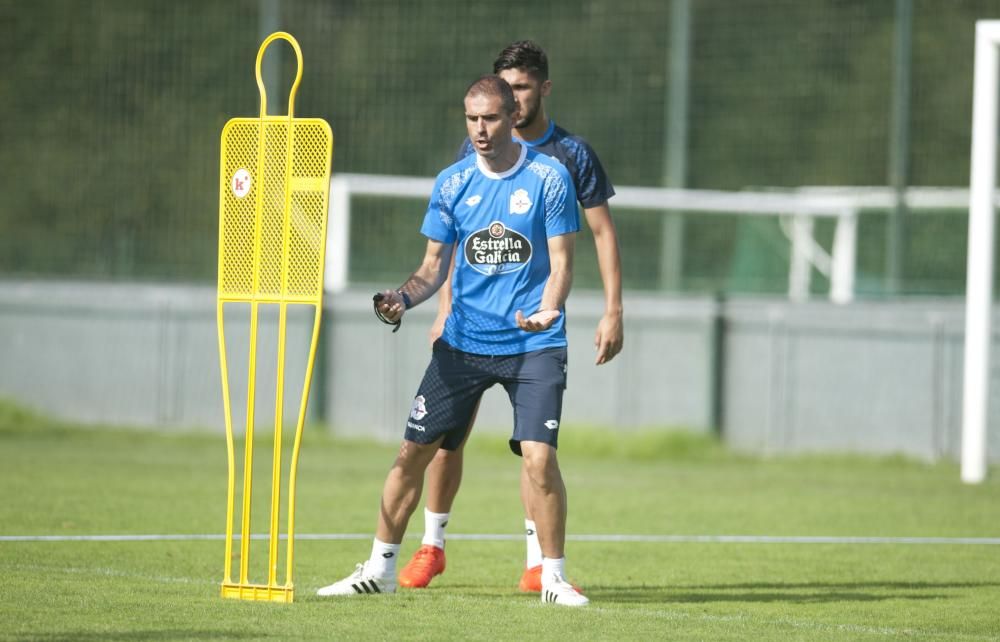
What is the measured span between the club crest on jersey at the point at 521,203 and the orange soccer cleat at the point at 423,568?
1.73 m

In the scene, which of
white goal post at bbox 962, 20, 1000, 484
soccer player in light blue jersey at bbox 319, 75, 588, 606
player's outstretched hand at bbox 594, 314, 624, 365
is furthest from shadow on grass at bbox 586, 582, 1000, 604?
white goal post at bbox 962, 20, 1000, 484

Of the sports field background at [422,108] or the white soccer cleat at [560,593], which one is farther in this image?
the sports field background at [422,108]

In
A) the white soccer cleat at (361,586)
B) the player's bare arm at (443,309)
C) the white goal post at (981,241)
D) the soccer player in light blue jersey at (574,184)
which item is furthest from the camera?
the white goal post at (981,241)

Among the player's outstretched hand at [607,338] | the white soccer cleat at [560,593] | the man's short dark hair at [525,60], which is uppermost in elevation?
the man's short dark hair at [525,60]

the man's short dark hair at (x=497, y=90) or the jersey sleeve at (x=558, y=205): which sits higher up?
the man's short dark hair at (x=497, y=90)

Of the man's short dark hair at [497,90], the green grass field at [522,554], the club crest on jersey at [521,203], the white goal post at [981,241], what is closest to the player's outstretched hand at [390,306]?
the club crest on jersey at [521,203]

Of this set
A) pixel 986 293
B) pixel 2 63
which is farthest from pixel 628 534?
pixel 2 63

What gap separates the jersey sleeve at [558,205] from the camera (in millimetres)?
6988

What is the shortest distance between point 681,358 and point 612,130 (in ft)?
11.1

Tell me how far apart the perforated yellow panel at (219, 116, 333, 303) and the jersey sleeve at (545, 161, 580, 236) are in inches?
41.2

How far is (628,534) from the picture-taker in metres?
9.98

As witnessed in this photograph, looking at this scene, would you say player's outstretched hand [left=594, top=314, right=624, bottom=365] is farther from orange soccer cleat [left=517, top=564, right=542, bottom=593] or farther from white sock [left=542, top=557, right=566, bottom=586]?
orange soccer cleat [left=517, top=564, right=542, bottom=593]

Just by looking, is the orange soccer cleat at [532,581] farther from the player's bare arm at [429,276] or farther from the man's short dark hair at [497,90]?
the man's short dark hair at [497,90]

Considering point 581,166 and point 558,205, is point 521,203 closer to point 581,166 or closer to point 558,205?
point 558,205
